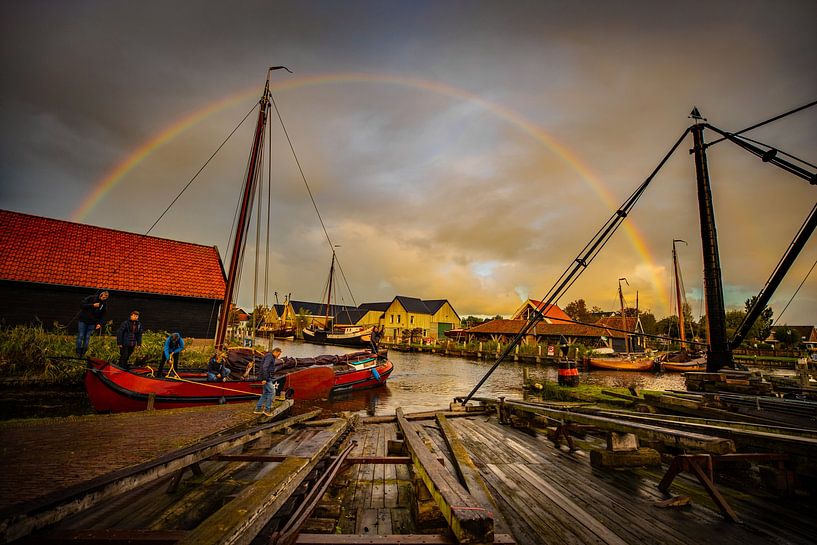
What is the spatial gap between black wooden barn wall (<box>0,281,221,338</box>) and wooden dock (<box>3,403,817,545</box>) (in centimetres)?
1944

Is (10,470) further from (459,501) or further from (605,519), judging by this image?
(605,519)

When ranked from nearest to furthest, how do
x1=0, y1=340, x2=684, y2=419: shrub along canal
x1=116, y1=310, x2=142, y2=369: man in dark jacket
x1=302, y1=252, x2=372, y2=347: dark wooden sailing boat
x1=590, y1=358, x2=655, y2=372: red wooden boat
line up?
x1=0, y1=340, x2=684, y2=419: shrub along canal, x1=116, y1=310, x2=142, y2=369: man in dark jacket, x1=590, y1=358, x2=655, y2=372: red wooden boat, x1=302, y1=252, x2=372, y2=347: dark wooden sailing boat

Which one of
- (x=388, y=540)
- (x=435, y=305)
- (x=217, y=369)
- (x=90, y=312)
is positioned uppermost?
(x=435, y=305)

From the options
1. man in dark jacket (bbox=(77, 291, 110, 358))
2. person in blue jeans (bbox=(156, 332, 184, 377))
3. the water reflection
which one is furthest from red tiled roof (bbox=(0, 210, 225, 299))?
the water reflection

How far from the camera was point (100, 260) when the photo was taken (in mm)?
20641

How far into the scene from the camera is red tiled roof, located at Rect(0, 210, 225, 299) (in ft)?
61.3

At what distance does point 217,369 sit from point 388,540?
45.7 feet

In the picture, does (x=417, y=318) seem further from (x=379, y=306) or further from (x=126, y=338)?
(x=126, y=338)

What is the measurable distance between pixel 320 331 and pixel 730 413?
65539 millimetres

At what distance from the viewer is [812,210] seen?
8250mm

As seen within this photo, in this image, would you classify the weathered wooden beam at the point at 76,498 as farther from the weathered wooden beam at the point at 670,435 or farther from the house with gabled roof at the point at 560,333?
the house with gabled roof at the point at 560,333

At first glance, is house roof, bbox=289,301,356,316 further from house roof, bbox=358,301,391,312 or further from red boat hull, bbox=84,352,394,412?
red boat hull, bbox=84,352,394,412

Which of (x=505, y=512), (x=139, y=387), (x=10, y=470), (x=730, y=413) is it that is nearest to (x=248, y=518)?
(x=505, y=512)

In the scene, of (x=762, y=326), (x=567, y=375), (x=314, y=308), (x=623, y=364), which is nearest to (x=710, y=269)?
(x=567, y=375)
